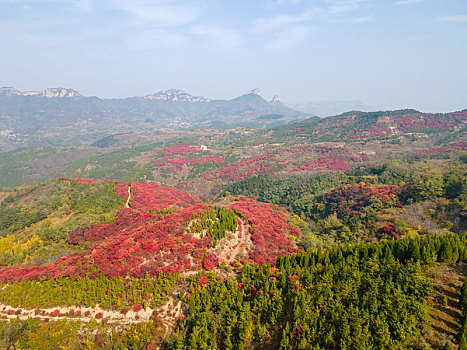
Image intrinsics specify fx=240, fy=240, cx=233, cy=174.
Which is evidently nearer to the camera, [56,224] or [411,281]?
[411,281]

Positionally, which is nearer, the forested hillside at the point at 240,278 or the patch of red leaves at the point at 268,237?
the forested hillside at the point at 240,278

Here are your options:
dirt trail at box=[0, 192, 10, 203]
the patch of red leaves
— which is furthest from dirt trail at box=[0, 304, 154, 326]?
dirt trail at box=[0, 192, 10, 203]

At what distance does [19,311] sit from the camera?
3719cm

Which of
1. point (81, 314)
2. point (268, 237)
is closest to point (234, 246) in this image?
point (268, 237)

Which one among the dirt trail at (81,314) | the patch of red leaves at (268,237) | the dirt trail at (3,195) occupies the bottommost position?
the dirt trail at (3,195)

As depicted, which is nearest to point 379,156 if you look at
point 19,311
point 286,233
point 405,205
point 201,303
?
point 405,205

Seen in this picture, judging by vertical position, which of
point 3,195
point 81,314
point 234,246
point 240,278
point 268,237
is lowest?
point 3,195

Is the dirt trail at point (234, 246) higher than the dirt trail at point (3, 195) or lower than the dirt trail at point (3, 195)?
higher

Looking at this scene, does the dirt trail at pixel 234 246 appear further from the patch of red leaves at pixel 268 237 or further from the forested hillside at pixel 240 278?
the patch of red leaves at pixel 268 237

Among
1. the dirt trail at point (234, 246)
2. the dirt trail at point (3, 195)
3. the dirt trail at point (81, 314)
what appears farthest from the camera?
the dirt trail at point (3, 195)

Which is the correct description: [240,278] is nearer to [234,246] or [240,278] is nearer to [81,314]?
[234,246]

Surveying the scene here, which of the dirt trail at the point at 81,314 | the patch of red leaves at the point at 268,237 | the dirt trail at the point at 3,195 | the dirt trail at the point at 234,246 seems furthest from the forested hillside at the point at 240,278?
the dirt trail at the point at 3,195

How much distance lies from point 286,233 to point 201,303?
34653 millimetres

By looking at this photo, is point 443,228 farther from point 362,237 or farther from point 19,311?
point 19,311
